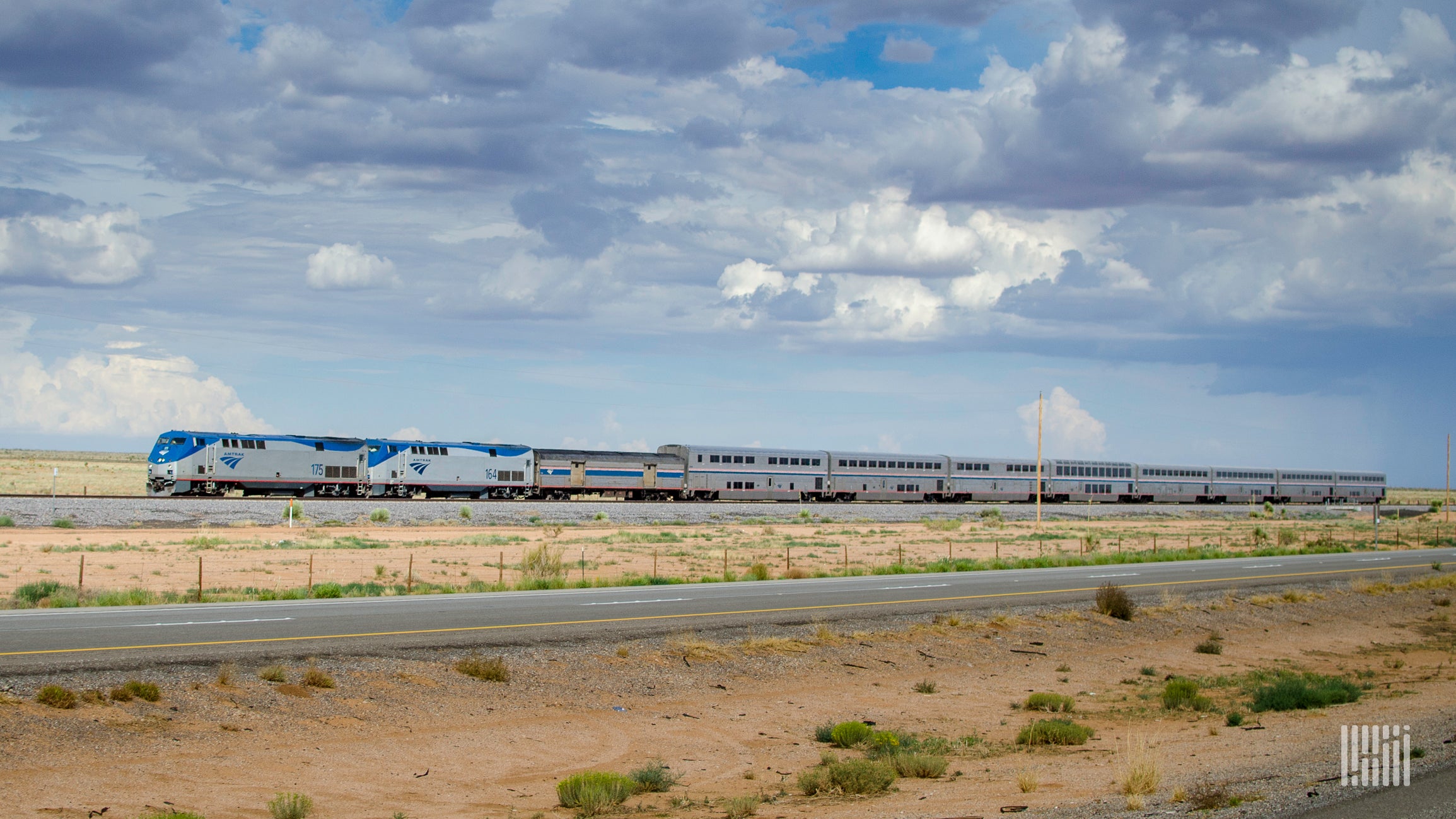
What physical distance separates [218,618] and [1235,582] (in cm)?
3116

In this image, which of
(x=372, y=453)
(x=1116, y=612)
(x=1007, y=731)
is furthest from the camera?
(x=372, y=453)

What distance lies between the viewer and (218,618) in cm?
2181

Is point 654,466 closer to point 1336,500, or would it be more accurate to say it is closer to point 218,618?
point 218,618

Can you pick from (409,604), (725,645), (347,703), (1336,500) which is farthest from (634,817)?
(1336,500)

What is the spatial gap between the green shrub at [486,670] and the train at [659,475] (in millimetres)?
42833

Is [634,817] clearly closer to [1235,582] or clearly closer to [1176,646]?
[1176,646]

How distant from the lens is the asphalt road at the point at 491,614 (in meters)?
18.1

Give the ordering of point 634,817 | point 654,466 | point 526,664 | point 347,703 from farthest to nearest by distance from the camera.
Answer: point 654,466, point 526,664, point 347,703, point 634,817

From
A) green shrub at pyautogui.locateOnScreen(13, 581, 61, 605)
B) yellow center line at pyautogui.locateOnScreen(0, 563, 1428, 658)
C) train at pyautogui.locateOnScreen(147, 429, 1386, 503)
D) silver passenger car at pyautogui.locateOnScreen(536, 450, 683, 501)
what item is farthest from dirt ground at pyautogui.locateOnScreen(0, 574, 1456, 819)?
silver passenger car at pyautogui.locateOnScreen(536, 450, 683, 501)

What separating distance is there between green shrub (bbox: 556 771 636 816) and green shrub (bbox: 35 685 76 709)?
6499 millimetres

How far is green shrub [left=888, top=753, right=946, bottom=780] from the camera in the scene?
13.7 m

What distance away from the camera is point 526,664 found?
18.8m

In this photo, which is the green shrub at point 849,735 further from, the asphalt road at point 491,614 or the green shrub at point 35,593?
the green shrub at point 35,593

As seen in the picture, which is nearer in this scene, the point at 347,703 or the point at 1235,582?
the point at 347,703
